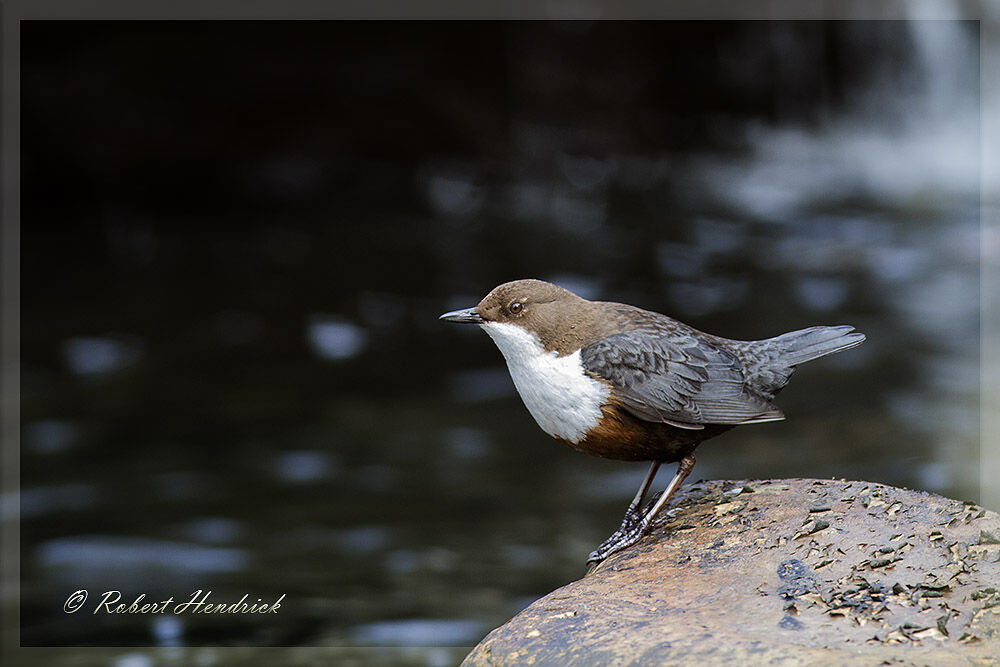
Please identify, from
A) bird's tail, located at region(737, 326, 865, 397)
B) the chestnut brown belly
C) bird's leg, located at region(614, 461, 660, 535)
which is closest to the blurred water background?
bird's leg, located at region(614, 461, 660, 535)

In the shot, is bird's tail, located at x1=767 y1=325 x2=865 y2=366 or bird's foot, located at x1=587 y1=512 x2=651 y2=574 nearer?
bird's foot, located at x1=587 y1=512 x2=651 y2=574

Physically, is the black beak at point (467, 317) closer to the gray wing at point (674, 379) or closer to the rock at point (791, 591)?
the gray wing at point (674, 379)

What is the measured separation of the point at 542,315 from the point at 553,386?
20 cm

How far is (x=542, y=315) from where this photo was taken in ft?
9.36

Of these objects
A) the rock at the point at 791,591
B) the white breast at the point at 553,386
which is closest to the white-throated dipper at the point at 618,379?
the white breast at the point at 553,386

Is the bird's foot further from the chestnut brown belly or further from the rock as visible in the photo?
the chestnut brown belly

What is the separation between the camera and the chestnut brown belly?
9.12 ft

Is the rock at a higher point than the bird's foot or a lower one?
higher

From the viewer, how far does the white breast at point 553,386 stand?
2.76 metres

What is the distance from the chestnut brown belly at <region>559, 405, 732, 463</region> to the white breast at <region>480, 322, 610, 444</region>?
0.10 ft

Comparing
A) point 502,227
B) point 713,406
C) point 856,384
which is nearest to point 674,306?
point 856,384

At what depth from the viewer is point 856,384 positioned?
7176mm

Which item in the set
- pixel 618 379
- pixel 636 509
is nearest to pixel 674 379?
pixel 618 379

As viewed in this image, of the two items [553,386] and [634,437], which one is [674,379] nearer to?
[634,437]
